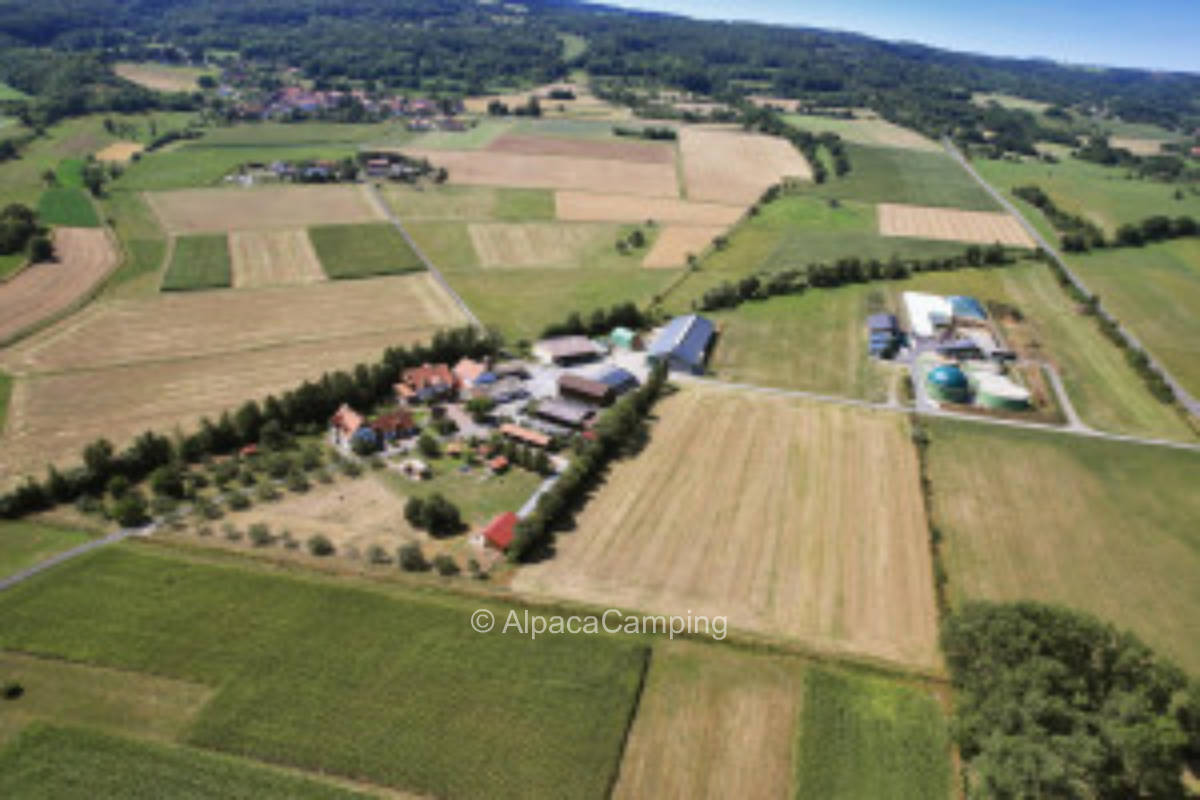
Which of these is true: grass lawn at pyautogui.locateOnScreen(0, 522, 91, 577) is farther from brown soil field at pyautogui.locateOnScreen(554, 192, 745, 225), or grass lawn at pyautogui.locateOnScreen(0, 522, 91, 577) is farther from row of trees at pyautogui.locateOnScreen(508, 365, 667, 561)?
brown soil field at pyautogui.locateOnScreen(554, 192, 745, 225)

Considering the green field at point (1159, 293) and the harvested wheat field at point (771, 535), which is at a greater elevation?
the green field at point (1159, 293)

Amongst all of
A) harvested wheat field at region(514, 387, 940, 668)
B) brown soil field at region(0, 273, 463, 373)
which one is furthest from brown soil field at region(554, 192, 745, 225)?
harvested wheat field at region(514, 387, 940, 668)

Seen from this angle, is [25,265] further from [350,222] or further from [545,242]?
[545,242]

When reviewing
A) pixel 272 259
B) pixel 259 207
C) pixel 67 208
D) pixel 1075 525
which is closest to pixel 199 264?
pixel 272 259

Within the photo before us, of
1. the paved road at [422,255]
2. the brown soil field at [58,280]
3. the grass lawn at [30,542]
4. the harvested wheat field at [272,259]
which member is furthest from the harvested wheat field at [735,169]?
the grass lawn at [30,542]

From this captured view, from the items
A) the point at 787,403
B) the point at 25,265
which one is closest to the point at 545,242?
the point at 787,403

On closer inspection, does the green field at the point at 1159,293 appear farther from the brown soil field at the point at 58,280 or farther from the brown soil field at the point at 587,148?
the brown soil field at the point at 58,280
